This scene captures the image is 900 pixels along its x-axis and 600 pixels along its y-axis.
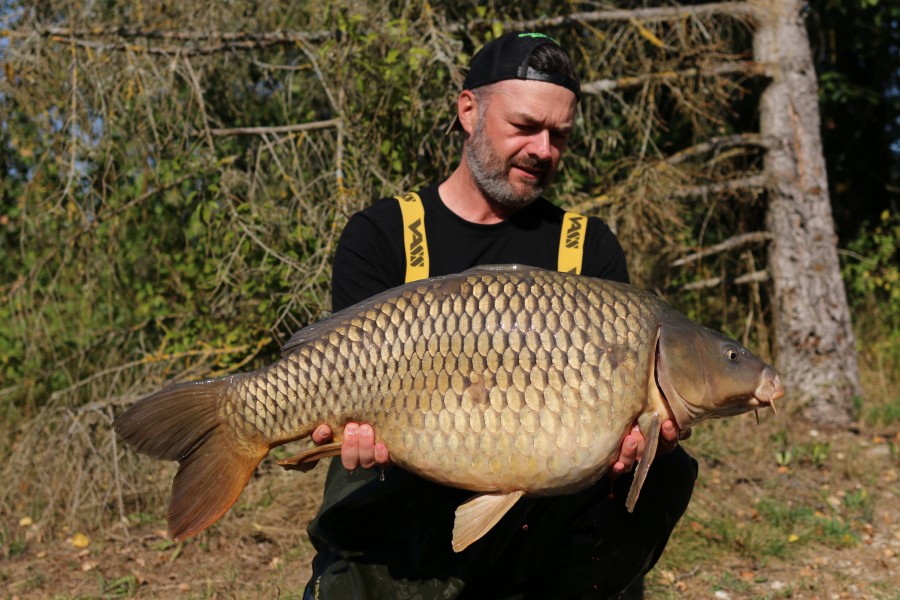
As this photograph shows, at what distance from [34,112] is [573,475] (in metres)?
2.69

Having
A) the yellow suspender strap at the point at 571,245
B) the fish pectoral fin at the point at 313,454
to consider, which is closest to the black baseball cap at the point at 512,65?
the yellow suspender strap at the point at 571,245

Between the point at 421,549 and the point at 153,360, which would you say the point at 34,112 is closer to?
the point at 153,360

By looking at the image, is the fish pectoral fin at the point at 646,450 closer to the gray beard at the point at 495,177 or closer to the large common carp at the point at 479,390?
the large common carp at the point at 479,390

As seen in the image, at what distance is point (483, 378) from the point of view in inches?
56.4

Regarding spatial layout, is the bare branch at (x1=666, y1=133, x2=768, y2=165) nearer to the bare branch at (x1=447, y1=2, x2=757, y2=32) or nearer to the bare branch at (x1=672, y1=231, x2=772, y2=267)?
the bare branch at (x1=672, y1=231, x2=772, y2=267)

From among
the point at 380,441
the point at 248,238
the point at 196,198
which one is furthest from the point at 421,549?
the point at 196,198

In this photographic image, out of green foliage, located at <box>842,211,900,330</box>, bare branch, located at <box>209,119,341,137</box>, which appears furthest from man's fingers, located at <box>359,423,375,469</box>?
green foliage, located at <box>842,211,900,330</box>

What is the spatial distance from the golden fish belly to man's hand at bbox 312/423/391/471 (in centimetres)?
2

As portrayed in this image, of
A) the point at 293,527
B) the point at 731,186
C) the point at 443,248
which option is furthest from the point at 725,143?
the point at 293,527

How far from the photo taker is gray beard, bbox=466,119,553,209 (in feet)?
6.46

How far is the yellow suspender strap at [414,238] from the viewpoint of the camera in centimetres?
192

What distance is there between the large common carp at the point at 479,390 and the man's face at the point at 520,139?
1.57 feet

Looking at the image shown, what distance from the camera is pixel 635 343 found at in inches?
57.0

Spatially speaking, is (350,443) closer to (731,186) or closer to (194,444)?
(194,444)
